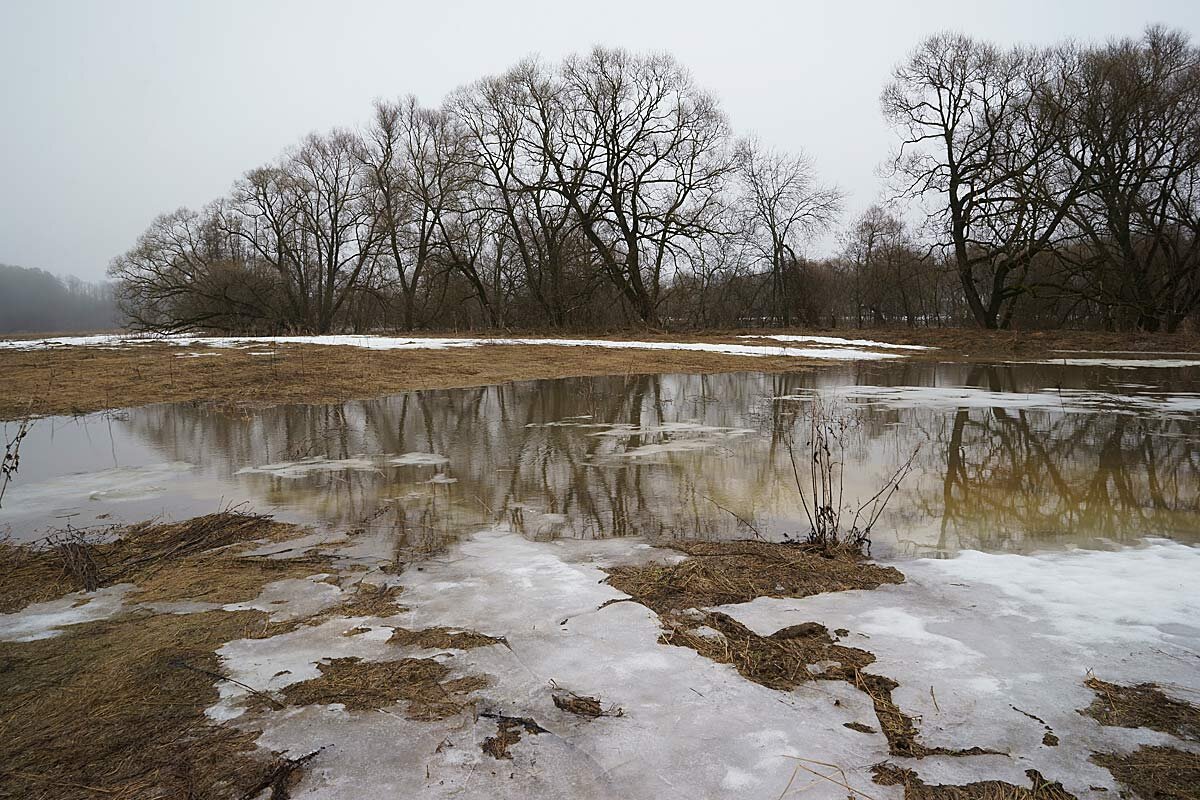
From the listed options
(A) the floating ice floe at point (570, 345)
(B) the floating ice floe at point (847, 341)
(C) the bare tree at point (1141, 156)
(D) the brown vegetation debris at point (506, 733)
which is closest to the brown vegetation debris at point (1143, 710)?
(D) the brown vegetation debris at point (506, 733)

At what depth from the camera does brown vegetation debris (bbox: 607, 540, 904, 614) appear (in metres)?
4.08

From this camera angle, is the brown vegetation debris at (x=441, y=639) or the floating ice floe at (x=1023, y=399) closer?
the brown vegetation debris at (x=441, y=639)

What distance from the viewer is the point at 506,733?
8.87 feet

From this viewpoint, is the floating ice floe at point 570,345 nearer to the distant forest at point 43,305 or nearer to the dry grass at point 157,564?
the dry grass at point 157,564

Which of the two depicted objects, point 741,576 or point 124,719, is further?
point 741,576

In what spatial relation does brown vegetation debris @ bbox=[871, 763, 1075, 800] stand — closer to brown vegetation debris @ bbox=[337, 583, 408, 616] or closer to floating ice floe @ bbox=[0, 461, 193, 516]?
brown vegetation debris @ bbox=[337, 583, 408, 616]

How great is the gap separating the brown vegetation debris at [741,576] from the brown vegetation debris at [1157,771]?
5.69ft

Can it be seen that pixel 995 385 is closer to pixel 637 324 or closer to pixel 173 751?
pixel 173 751

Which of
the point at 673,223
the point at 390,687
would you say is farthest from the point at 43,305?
the point at 390,687

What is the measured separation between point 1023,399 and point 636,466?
885cm

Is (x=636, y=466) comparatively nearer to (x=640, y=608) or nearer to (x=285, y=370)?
(x=640, y=608)

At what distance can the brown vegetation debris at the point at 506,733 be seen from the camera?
259cm

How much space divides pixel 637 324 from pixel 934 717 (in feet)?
112

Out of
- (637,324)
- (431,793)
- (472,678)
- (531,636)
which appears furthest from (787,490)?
(637,324)
